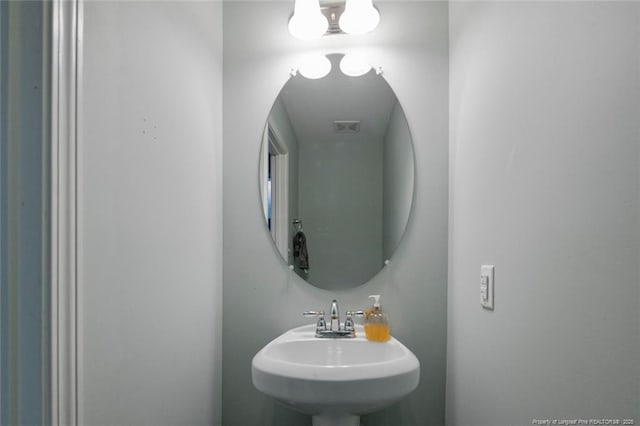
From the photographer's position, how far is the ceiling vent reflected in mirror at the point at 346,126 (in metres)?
1.51

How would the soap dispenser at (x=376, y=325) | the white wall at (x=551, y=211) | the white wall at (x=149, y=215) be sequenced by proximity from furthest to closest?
the soap dispenser at (x=376, y=325), the white wall at (x=149, y=215), the white wall at (x=551, y=211)

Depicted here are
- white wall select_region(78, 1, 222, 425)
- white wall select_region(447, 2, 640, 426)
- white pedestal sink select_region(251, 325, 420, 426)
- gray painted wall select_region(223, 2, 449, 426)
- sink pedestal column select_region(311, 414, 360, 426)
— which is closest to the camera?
white wall select_region(447, 2, 640, 426)

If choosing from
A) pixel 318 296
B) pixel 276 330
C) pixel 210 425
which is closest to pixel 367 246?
pixel 318 296

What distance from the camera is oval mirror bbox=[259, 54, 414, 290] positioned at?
4.90ft

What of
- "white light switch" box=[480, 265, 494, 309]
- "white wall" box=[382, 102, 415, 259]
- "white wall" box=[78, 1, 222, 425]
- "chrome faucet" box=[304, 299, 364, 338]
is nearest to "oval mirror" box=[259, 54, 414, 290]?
"white wall" box=[382, 102, 415, 259]

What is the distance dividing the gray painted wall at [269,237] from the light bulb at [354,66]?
0.04m

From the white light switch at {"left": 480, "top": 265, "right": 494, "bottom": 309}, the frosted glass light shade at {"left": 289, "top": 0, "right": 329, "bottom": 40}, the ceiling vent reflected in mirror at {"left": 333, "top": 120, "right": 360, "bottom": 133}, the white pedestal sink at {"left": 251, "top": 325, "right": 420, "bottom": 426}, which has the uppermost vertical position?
the frosted glass light shade at {"left": 289, "top": 0, "right": 329, "bottom": 40}

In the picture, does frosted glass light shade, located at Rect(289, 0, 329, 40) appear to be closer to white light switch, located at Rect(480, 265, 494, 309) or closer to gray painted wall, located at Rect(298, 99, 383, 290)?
gray painted wall, located at Rect(298, 99, 383, 290)

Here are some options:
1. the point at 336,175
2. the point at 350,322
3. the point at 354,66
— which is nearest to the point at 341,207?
the point at 336,175

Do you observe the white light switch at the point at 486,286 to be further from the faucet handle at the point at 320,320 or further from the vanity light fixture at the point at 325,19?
the vanity light fixture at the point at 325,19

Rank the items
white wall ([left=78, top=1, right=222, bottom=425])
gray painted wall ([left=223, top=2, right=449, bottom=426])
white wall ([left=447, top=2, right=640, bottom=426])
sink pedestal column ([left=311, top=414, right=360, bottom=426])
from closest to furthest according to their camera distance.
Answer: white wall ([left=447, top=2, right=640, bottom=426])
white wall ([left=78, top=1, right=222, bottom=425])
sink pedestal column ([left=311, top=414, right=360, bottom=426])
gray painted wall ([left=223, top=2, right=449, bottom=426])

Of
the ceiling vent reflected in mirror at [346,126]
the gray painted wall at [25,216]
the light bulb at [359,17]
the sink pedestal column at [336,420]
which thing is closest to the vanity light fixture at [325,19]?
the light bulb at [359,17]

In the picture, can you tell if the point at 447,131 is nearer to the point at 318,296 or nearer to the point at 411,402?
the point at 318,296

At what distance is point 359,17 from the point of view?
1.42 m
